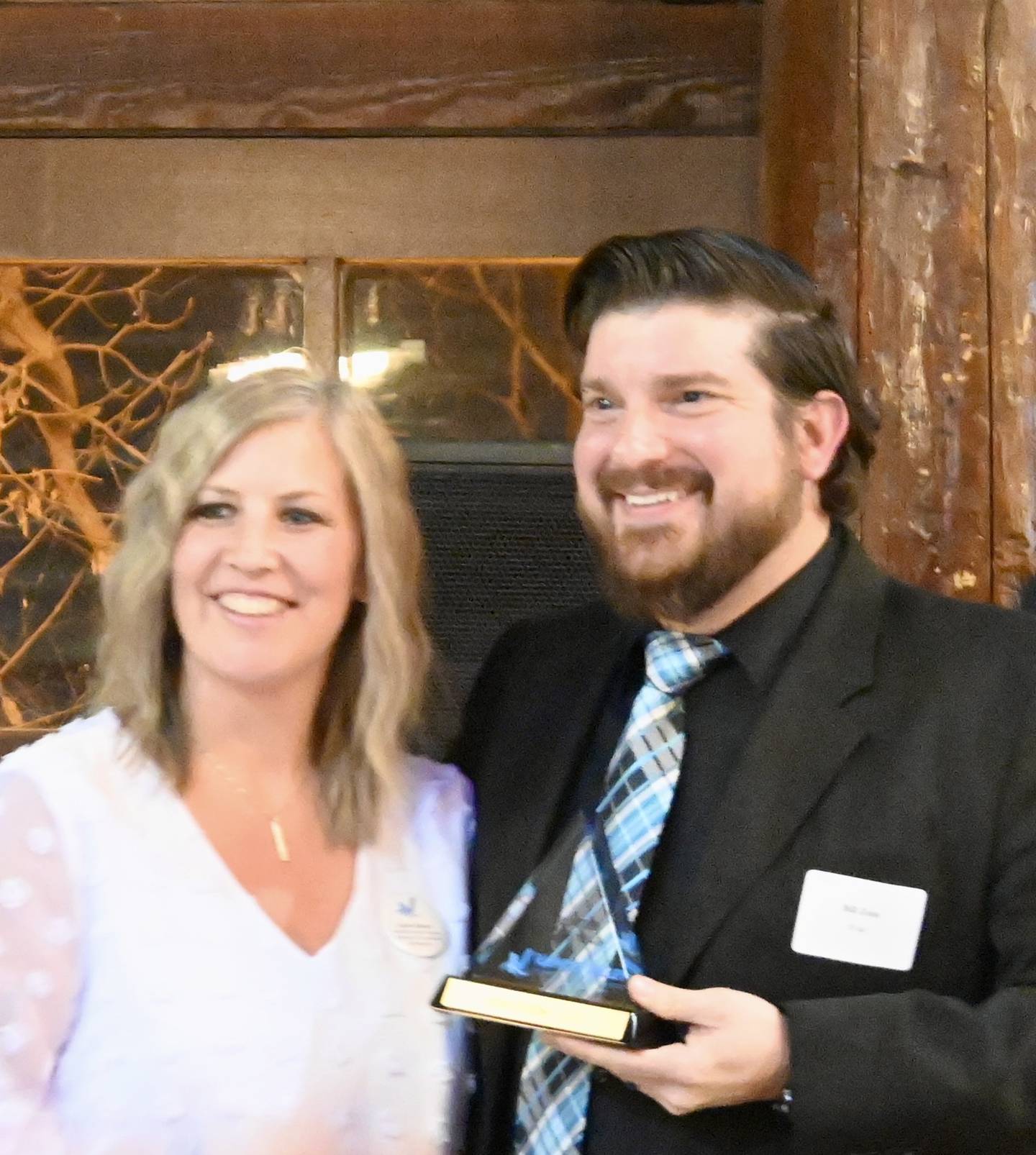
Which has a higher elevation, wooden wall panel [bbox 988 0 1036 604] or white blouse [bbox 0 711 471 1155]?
wooden wall panel [bbox 988 0 1036 604]

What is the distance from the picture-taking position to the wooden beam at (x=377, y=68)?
238cm

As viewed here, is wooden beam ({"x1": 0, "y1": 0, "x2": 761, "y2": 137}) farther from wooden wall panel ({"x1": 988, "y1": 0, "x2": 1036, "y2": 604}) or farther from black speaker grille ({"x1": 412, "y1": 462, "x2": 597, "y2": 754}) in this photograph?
black speaker grille ({"x1": 412, "y1": 462, "x2": 597, "y2": 754})

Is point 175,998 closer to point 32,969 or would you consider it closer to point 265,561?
point 32,969

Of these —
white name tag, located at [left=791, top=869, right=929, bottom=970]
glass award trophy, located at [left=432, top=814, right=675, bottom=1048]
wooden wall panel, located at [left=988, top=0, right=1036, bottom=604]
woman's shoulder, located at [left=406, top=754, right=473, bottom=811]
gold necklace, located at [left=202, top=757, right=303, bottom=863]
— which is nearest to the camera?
glass award trophy, located at [left=432, top=814, right=675, bottom=1048]

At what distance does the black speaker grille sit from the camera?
2105 mm

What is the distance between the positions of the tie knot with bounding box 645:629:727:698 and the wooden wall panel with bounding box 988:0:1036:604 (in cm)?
56

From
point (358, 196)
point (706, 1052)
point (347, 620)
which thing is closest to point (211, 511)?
point (347, 620)

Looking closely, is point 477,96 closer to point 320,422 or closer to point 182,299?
point 182,299

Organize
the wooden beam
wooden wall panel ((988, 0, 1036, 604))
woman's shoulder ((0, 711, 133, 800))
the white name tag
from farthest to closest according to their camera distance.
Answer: the wooden beam → wooden wall panel ((988, 0, 1036, 604)) → woman's shoulder ((0, 711, 133, 800)) → the white name tag

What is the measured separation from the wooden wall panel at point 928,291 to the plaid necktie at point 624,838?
1.65ft

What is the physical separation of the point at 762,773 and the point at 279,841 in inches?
21.8

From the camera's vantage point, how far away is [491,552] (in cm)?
212

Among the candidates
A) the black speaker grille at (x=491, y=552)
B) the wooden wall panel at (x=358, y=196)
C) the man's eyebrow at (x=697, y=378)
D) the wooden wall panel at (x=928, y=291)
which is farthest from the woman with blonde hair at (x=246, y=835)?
the wooden wall panel at (x=358, y=196)

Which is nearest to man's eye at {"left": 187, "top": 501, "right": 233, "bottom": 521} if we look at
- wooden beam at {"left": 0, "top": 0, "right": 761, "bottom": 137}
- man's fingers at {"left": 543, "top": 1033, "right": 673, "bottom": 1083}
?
man's fingers at {"left": 543, "top": 1033, "right": 673, "bottom": 1083}
